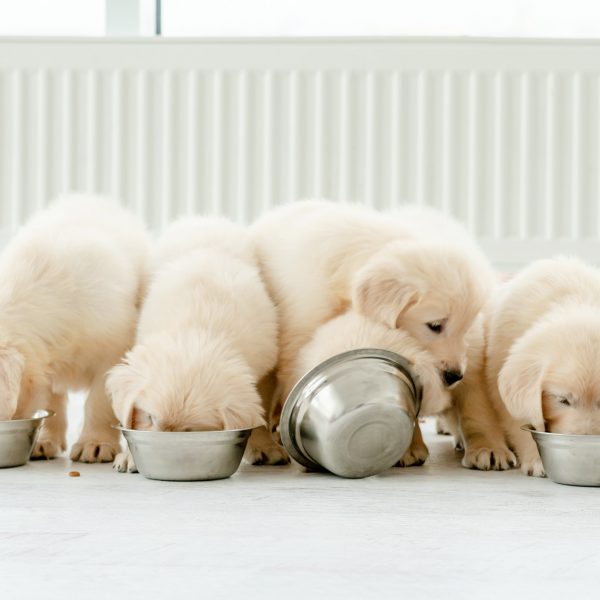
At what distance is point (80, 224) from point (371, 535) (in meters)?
1.62

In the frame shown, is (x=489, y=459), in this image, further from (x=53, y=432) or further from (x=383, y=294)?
(x=53, y=432)

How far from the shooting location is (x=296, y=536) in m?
1.88

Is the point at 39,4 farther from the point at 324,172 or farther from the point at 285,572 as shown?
the point at 285,572

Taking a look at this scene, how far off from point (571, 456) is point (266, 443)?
34.3 inches

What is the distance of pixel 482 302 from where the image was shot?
9.17 feet

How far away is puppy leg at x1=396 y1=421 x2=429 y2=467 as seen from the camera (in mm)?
2770

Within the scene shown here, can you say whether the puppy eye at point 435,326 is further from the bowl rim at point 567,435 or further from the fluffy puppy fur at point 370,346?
the bowl rim at point 567,435

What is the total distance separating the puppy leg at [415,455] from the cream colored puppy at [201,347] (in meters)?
0.35

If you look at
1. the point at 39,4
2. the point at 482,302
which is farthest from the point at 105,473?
the point at 39,4

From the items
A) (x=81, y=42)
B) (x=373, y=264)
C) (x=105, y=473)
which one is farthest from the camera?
(x=81, y=42)

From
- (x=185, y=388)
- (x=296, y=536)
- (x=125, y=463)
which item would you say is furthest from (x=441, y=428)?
(x=296, y=536)

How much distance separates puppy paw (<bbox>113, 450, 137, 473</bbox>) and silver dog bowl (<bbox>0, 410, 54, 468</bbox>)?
22 cm

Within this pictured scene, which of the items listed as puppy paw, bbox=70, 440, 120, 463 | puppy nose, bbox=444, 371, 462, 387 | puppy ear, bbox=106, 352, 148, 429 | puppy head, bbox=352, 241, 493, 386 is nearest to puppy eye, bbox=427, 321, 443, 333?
puppy head, bbox=352, 241, 493, 386

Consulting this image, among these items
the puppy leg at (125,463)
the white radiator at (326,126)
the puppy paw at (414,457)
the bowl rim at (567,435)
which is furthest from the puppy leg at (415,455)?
the white radiator at (326,126)
